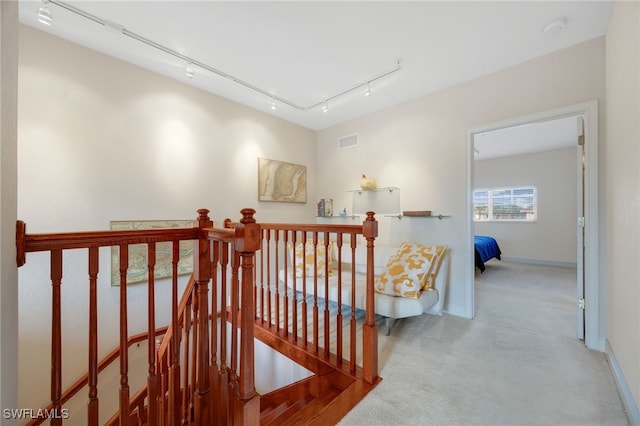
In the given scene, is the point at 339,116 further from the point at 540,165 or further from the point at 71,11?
the point at 540,165

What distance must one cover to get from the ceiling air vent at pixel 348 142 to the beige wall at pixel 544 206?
4517 millimetres

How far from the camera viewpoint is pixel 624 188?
5.08 ft

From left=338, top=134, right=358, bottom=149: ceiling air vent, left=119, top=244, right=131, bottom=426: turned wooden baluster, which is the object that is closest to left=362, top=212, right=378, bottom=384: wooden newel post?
left=119, top=244, right=131, bottom=426: turned wooden baluster

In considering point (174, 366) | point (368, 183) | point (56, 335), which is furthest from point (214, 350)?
point (368, 183)

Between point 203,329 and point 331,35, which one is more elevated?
point 331,35

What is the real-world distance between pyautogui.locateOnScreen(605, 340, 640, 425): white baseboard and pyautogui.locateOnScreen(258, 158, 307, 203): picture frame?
11.5 feet

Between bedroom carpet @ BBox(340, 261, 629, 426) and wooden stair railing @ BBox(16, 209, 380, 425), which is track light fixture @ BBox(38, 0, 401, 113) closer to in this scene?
wooden stair railing @ BBox(16, 209, 380, 425)

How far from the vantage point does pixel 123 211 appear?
2.43 metres

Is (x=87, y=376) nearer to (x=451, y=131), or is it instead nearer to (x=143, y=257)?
(x=143, y=257)

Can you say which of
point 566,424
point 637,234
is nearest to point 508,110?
point 637,234

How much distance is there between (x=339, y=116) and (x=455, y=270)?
2596mm

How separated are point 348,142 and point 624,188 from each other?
292cm

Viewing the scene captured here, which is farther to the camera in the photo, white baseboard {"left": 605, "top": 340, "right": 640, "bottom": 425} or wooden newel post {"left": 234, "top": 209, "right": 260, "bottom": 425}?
white baseboard {"left": 605, "top": 340, "right": 640, "bottom": 425}

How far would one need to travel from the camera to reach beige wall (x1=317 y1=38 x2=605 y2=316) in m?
2.22
